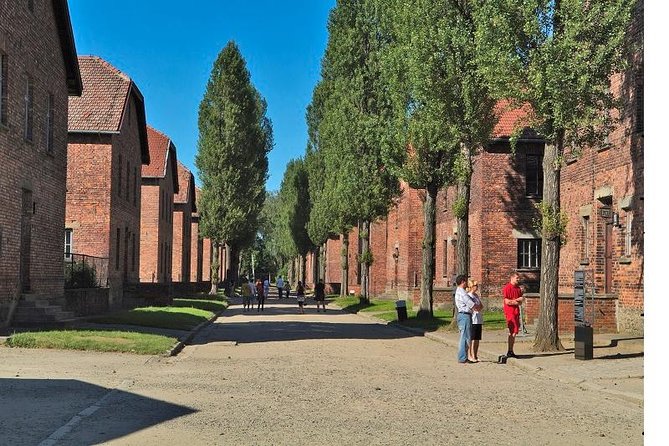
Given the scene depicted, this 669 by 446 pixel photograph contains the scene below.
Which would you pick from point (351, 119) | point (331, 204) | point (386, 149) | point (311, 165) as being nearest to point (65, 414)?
point (386, 149)

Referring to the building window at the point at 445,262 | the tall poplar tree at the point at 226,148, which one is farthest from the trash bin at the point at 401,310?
the tall poplar tree at the point at 226,148

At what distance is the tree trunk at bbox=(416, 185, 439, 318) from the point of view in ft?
99.3

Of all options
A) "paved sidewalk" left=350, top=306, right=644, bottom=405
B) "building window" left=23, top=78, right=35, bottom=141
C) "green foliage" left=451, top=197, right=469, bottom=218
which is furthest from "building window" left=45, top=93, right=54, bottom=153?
"paved sidewalk" left=350, top=306, right=644, bottom=405

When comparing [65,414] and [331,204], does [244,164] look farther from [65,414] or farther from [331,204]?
[65,414]

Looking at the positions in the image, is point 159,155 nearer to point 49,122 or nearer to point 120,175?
point 120,175

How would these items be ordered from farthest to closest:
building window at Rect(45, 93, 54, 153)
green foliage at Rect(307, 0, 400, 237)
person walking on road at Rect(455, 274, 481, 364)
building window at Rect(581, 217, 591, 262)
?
green foliage at Rect(307, 0, 400, 237)
building window at Rect(581, 217, 591, 262)
building window at Rect(45, 93, 54, 153)
person walking on road at Rect(455, 274, 481, 364)

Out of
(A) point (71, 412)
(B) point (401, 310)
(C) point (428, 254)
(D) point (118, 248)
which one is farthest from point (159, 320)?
(A) point (71, 412)

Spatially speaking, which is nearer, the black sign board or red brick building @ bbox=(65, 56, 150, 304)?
the black sign board

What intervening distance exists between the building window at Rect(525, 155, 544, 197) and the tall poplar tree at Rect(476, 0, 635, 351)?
17869 mm

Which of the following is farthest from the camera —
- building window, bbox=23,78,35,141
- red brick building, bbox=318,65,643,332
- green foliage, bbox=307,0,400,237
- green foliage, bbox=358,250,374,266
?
green foliage, bbox=358,250,374,266

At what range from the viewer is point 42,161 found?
23.9 meters

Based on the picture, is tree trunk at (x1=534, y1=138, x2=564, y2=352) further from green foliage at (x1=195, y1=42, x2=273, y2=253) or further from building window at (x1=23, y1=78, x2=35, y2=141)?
Result: green foliage at (x1=195, y1=42, x2=273, y2=253)

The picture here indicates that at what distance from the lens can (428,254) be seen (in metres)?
30.2
